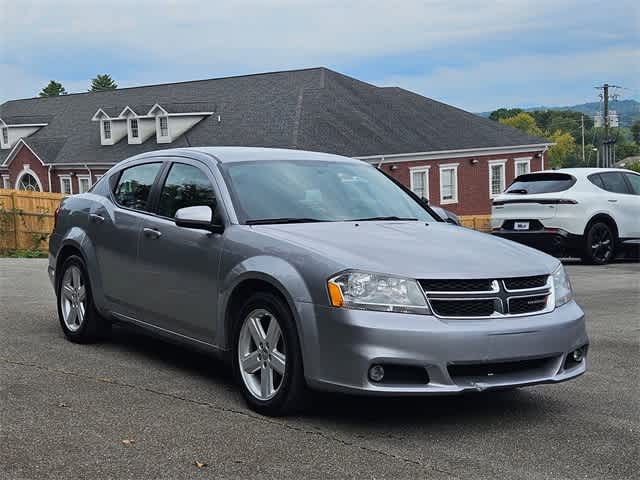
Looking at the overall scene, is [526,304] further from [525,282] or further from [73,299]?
[73,299]

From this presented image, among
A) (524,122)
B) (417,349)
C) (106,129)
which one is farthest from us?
(524,122)

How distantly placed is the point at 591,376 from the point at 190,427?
10.4 feet

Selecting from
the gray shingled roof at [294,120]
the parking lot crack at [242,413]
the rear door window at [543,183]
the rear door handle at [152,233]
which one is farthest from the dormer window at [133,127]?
the rear door handle at [152,233]

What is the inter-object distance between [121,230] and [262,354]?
7.17ft

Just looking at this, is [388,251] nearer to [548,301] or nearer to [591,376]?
[548,301]

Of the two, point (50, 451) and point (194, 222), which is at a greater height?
point (194, 222)

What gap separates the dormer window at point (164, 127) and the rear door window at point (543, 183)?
2933 centimetres

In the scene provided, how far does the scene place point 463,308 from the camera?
5430 mm

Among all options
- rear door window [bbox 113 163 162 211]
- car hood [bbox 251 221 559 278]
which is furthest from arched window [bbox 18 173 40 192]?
car hood [bbox 251 221 559 278]

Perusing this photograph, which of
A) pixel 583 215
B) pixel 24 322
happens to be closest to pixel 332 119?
pixel 583 215

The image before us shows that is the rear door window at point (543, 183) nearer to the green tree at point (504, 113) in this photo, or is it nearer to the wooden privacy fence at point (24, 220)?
the wooden privacy fence at point (24, 220)

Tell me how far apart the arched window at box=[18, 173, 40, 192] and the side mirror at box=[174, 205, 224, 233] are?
150 ft

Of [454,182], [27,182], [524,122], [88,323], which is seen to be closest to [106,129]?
[27,182]

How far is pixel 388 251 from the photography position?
5.73 meters
